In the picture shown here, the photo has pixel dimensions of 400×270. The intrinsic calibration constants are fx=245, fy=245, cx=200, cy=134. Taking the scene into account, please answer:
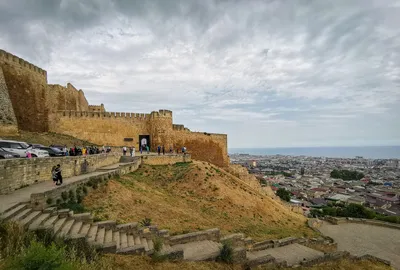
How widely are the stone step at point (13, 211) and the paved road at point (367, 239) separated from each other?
18.1 m

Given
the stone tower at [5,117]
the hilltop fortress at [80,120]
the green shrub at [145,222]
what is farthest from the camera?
the hilltop fortress at [80,120]

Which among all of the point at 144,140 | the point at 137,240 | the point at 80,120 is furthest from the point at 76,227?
the point at 80,120

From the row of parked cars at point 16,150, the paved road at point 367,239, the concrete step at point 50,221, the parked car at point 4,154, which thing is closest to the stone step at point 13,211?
the concrete step at point 50,221

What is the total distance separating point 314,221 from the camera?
75.6 ft

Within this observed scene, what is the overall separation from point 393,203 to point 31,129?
67.1m

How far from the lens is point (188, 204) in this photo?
16.0m

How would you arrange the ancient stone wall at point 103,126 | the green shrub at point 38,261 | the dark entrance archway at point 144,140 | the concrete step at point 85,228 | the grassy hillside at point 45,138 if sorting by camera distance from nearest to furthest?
the green shrub at point 38,261 < the concrete step at point 85,228 < the grassy hillside at point 45,138 < the ancient stone wall at point 103,126 < the dark entrance archway at point 144,140

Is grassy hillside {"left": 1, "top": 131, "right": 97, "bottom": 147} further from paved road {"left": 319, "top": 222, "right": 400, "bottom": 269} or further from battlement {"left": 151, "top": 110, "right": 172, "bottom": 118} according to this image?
paved road {"left": 319, "top": 222, "right": 400, "bottom": 269}

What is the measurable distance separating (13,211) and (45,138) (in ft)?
60.3

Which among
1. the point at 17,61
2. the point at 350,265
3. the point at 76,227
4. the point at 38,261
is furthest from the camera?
the point at 17,61

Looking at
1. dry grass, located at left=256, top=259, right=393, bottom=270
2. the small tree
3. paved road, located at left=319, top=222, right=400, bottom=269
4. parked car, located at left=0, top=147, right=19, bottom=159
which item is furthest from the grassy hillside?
the small tree

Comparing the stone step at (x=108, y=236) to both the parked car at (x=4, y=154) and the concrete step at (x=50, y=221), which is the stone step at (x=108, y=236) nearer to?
the concrete step at (x=50, y=221)

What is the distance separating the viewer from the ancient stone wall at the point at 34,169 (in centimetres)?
989

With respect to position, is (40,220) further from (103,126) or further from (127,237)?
(103,126)
